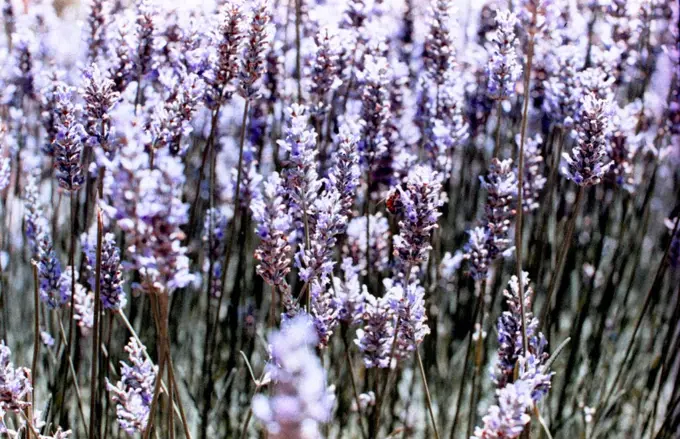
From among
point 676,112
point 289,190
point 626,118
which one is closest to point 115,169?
point 289,190

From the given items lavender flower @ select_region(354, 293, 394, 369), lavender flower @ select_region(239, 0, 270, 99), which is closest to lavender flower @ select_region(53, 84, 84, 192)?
lavender flower @ select_region(239, 0, 270, 99)

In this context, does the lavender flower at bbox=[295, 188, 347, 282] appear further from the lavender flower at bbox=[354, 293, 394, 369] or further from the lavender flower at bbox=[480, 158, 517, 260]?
the lavender flower at bbox=[480, 158, 517, 260]

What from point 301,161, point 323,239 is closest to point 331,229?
point 323,239

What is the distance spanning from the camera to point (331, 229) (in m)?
1.38

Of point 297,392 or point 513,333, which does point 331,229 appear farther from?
point 297,392

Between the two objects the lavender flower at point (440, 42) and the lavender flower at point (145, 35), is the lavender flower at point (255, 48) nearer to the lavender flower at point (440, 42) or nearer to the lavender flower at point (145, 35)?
the lavender flower at point (145, 35)

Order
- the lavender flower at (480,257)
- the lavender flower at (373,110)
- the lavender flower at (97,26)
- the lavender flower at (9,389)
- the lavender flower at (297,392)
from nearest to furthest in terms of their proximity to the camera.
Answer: the lavender flower at (297,392) → the lavender flower at (9,389) → the lavender flower at (480,257) → the lavender flower at (373,110) → the lavender flower at (97,26)

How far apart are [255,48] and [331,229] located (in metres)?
0.45

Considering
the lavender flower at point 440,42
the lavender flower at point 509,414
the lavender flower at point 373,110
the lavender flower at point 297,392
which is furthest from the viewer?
the lavender flower at point 440,42

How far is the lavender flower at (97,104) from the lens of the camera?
143 centimetres

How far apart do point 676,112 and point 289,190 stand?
1.57 metres

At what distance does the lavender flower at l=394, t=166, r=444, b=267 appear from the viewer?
141cm

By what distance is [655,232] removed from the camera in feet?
12.3

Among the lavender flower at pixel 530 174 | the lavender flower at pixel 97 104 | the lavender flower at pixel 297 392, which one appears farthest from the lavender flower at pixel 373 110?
the lavender flower at pixel 297 392
